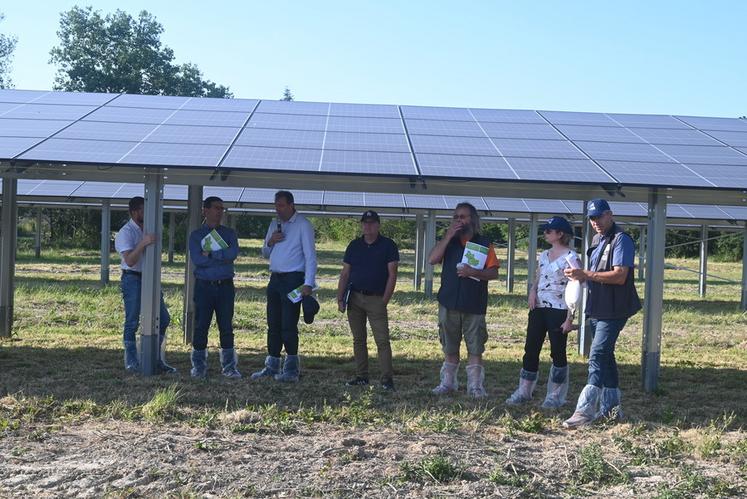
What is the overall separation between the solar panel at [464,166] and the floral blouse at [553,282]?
0.98 meters

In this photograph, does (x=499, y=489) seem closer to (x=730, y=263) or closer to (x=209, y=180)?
(x=209, y=180)

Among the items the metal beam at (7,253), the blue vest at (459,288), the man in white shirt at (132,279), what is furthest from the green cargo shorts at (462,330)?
the metal beam at (7,253)

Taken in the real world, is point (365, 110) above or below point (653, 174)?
above

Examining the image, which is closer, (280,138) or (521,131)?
(280,138)

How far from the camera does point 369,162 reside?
8.38 metres

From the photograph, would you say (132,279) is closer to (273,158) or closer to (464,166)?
(273,158)

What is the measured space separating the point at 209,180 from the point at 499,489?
196 inches

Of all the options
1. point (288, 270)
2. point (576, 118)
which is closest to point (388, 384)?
point (288, 270)

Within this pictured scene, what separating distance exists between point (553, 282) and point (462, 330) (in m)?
1.07

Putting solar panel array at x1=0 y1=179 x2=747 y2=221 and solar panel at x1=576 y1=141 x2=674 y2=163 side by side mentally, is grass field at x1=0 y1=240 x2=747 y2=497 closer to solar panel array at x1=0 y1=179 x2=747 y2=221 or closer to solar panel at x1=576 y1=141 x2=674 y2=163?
solar panel at x1=576 y1=141 x2=674 y2=163

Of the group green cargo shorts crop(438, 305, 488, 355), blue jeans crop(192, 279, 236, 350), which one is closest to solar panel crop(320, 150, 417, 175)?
green cargo shorts crop(438, 305, 488, 355)

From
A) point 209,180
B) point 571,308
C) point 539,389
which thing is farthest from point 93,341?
point 571,308

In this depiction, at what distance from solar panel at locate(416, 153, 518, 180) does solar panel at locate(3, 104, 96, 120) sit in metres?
4.28

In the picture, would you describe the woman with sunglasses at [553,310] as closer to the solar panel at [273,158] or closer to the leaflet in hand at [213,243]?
the solar panel at [273,158]
